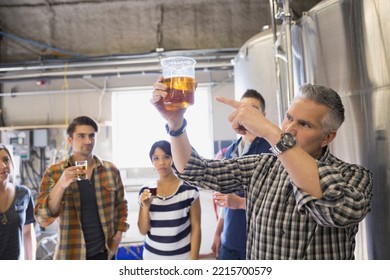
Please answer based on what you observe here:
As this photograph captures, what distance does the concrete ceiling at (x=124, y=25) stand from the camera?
276 centimetres

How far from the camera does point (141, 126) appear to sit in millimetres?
3043

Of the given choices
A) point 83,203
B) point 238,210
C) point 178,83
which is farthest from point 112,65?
point 178,83

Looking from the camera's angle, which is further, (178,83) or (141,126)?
(141,126)

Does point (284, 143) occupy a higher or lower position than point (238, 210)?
higher

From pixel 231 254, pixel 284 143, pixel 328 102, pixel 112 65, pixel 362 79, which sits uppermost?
pixel 112 65

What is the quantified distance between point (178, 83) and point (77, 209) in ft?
2.83

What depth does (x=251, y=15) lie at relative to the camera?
2.73 meters

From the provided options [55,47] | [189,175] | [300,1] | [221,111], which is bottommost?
[189,175]

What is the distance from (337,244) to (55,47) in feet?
10.1

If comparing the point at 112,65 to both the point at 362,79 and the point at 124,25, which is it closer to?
the point at 124,25

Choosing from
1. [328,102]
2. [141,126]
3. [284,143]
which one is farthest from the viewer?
[141,126]

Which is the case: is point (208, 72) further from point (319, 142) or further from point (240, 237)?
point (319, 142)

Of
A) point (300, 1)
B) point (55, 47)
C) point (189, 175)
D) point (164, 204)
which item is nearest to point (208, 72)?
point (300, 1)

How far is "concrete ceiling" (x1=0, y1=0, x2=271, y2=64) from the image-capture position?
9.06ft
